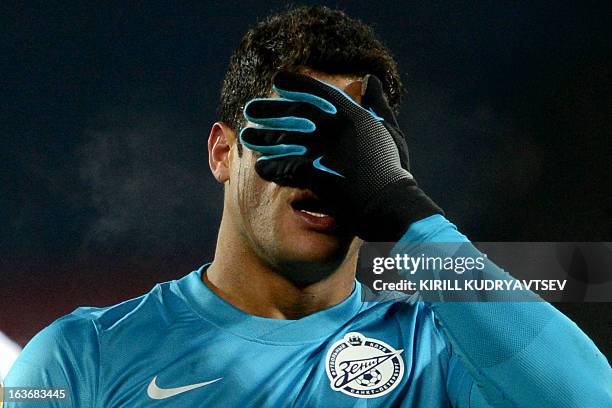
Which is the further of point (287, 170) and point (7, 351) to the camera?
point (7, 351)

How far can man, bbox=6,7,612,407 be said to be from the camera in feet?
3.80

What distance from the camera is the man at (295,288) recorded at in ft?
3.80

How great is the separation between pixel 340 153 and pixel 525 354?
396mm

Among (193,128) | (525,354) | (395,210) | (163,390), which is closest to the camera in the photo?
(525,354)

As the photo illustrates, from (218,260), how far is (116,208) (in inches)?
22.0

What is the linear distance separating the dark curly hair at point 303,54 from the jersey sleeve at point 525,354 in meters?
0.39

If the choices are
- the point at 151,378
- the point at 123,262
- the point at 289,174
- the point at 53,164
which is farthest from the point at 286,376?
the point at 53,164

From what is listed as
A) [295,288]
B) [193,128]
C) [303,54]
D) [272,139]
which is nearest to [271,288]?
[295,288]

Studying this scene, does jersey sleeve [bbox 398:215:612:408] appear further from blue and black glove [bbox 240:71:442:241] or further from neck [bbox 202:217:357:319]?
neck [bbox 202:217:357:319]

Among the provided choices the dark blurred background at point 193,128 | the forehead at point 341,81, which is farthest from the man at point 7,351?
the forehead at point 341,81

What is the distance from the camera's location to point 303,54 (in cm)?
129

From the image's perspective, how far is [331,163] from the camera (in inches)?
46.1

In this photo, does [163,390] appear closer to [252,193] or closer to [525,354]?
[252,193]

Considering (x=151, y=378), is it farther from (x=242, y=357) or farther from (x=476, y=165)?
(x=476, y=165)
